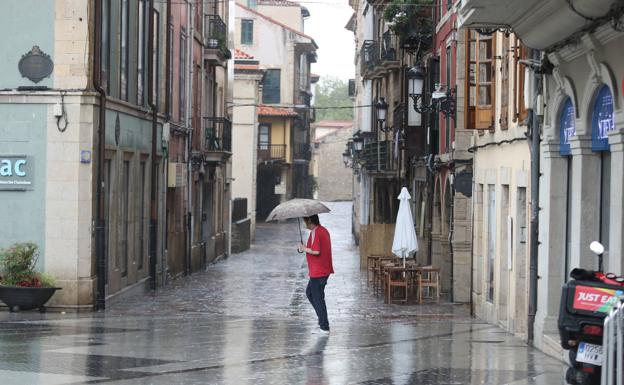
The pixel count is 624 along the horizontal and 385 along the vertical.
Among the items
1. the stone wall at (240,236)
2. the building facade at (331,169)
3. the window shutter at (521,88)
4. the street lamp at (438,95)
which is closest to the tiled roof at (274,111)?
the stone wall at (240,236)

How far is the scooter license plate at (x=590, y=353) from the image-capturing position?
980 cm

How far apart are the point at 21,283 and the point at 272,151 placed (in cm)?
5610

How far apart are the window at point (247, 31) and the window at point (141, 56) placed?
49.7m

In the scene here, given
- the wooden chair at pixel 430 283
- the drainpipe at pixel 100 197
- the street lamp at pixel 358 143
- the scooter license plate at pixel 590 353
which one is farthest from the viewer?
the street lamp at pixel 358 143

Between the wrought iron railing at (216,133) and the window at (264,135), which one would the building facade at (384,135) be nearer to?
the wrought iron railing at (216,133)

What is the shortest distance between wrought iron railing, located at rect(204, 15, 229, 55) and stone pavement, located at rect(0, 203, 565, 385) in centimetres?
1456

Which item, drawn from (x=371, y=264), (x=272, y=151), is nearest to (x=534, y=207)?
(x=371, y=264)

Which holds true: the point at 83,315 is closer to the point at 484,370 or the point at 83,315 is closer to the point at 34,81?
the point at 34,81

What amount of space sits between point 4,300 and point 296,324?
5.17 metres

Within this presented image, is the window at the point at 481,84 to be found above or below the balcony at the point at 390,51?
below

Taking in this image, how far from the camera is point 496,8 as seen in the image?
14719 millimetres

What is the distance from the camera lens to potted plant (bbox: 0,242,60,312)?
21.1 m

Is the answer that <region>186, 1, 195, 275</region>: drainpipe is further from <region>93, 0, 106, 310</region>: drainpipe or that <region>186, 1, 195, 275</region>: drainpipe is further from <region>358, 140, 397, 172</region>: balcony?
<region>93, 0, 106, 310</region>: drainpipe

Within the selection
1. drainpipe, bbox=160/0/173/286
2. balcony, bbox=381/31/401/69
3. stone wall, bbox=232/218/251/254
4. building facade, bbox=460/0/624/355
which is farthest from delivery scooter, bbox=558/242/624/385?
stone wall, bbox=232/218/251/254
